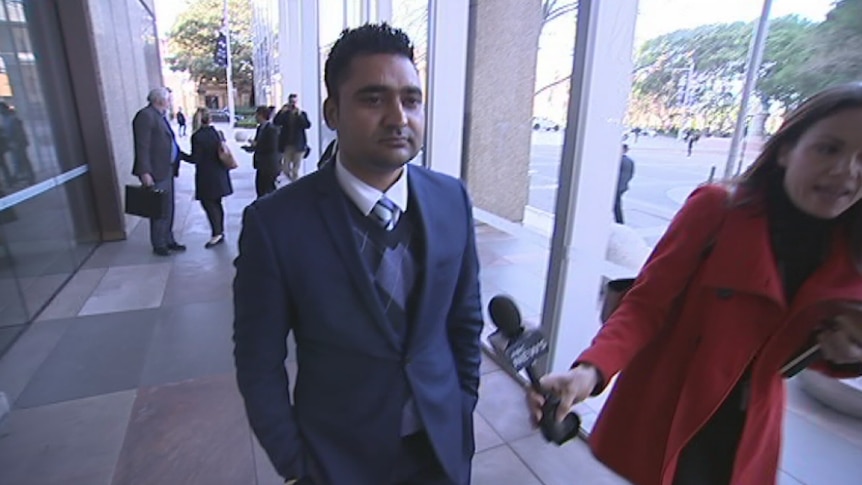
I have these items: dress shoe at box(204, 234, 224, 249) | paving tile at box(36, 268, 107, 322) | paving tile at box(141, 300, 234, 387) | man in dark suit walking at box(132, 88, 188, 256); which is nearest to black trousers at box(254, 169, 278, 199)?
dress shoe at box(204, 234, 224, 249)

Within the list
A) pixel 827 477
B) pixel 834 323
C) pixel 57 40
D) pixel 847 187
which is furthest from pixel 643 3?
pixel 57 40

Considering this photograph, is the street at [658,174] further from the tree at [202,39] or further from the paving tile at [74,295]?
the tree at [202,39]

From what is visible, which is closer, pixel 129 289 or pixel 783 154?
pixel 783 154

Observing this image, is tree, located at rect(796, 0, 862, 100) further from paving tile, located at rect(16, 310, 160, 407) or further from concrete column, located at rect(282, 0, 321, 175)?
concrete column, located at rect(282, 0, 321, 175)

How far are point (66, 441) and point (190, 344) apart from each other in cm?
112

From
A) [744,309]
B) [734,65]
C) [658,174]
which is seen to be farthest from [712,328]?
[658,174]

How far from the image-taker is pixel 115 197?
6340 mm

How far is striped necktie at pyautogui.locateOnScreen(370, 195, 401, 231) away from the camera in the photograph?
118 cm

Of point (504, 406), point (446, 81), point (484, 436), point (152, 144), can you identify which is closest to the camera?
point (484, 436)

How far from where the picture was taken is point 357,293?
1.12 meters

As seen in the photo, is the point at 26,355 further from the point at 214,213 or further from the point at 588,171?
the point at 588,171

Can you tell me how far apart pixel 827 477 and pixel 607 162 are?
1.99m

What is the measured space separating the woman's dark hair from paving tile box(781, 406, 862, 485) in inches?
82.4

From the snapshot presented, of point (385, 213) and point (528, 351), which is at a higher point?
point (385, 213)
